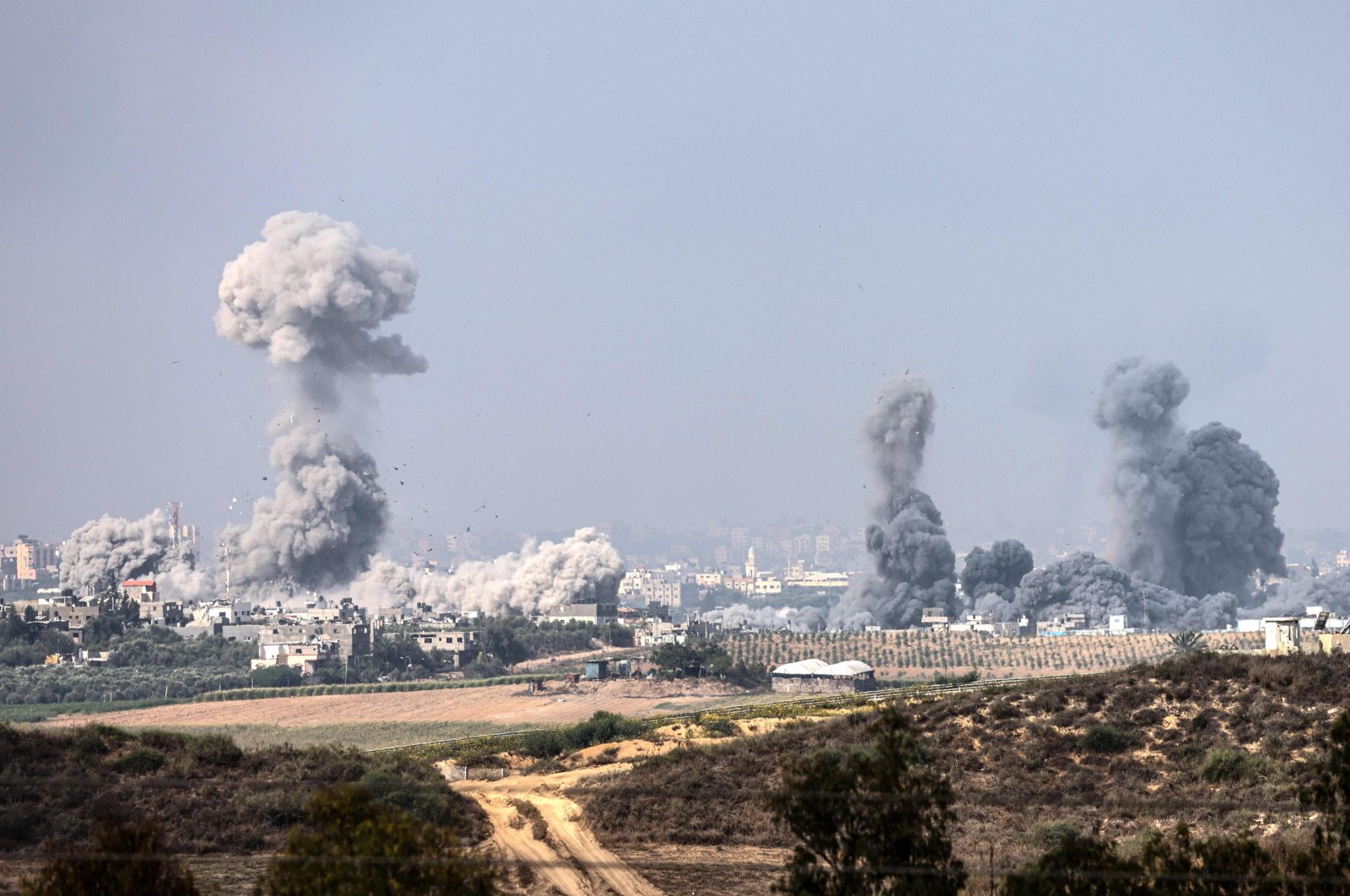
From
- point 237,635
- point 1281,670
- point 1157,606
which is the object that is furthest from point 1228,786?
point 237,635

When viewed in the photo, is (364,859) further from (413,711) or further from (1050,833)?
(413,711)

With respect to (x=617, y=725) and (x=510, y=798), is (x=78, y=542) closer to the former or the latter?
(x=617, y=725)

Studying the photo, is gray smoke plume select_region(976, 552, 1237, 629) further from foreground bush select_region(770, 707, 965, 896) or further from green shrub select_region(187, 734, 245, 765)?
foreground bush select_region(770, 707, 965, 896)

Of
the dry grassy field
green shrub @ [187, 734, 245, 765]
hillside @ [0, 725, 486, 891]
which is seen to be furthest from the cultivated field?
hillside @ [0, 725, 486, 891]

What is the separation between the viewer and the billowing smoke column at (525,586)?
15188 centimetres

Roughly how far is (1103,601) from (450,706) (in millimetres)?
63610

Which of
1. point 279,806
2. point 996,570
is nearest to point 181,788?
point 279,806

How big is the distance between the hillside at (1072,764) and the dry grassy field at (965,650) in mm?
54020

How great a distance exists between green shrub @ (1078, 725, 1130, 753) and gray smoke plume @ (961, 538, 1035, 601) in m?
99.8

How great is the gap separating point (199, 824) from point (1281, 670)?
29879 millimetres

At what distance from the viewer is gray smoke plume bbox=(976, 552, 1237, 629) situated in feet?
406

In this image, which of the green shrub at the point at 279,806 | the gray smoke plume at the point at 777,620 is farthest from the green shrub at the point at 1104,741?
the gray smoke plume at the point at 777,620

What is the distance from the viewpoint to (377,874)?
18312mm

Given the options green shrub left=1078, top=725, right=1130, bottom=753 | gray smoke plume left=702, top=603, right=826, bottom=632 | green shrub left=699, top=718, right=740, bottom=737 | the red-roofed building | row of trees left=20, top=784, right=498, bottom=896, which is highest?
the red-roofed building
